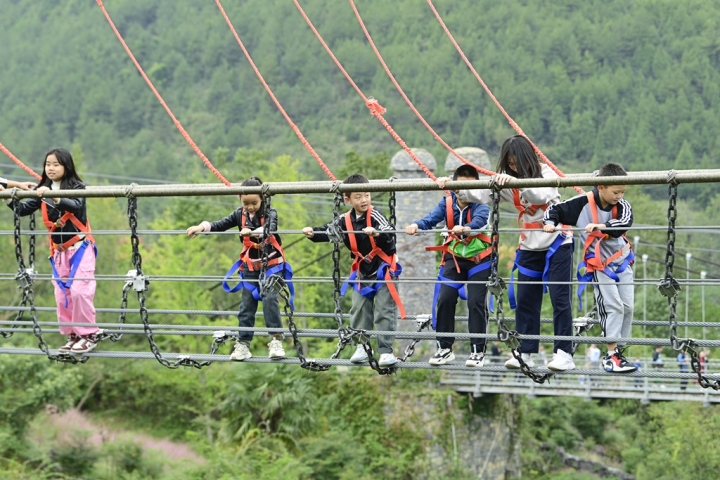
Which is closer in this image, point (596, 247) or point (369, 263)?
point (596, 247)

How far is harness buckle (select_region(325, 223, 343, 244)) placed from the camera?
5.46 m

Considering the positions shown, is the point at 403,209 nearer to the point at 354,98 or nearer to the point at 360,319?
the point at 360,319

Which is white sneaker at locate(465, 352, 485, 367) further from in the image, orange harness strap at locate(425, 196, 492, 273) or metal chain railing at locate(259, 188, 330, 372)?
metal chain railing at locate(259, 188, 330, 372)

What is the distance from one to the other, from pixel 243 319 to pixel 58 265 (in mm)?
1232

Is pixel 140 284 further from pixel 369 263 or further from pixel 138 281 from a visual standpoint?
pixel 369 263

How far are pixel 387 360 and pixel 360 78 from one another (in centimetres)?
6233

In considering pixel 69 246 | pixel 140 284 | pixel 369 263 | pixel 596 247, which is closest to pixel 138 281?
pixel 140 284

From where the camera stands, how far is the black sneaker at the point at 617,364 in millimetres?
5195

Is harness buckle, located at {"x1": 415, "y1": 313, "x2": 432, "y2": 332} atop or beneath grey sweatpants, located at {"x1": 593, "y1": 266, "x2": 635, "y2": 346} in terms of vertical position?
beneath

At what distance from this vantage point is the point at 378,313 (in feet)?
18.8

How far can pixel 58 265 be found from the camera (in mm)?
6238

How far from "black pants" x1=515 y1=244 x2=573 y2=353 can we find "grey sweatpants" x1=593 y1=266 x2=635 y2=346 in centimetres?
17

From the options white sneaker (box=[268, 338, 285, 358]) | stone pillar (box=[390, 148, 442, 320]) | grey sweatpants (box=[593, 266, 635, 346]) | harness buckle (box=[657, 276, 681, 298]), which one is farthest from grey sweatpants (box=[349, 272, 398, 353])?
stone pillar (box=[390, 148, 442, 320])

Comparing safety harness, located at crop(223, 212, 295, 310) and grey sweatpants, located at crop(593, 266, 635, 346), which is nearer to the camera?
grey sweatpants, located at crop(593, 266, 635, 346)
